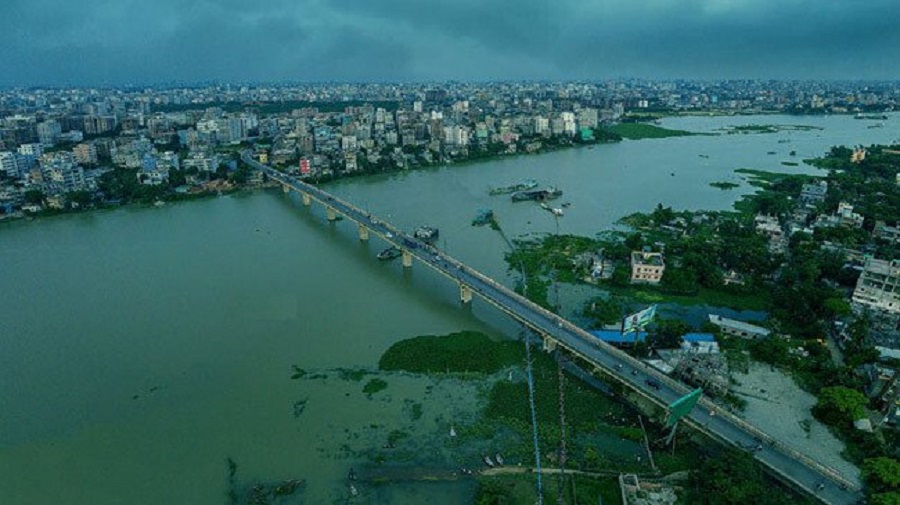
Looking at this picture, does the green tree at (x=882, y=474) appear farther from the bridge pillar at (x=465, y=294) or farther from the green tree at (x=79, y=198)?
the green tree at (x=79, y=198)

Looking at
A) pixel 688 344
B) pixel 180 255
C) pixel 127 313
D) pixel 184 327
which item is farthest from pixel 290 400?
pixel 180 255

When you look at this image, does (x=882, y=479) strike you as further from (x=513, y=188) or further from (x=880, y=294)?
(x=513, y=188)

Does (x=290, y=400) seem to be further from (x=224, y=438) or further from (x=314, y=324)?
(x=314, y=324)

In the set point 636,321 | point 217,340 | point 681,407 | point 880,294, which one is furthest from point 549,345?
point 880,294

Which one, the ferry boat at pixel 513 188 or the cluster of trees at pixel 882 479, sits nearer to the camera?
the cluster of trees at pixel 882 479

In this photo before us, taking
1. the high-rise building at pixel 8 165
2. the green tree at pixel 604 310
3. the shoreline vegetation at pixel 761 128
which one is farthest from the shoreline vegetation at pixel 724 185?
the high-rise building at pixel 8 165

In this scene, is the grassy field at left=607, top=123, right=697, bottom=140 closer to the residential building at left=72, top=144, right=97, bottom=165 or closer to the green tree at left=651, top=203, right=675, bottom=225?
the green tree at left=651, top=203, right=675, bottom=225
